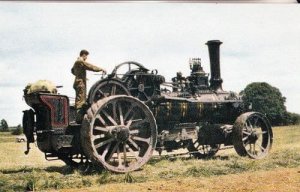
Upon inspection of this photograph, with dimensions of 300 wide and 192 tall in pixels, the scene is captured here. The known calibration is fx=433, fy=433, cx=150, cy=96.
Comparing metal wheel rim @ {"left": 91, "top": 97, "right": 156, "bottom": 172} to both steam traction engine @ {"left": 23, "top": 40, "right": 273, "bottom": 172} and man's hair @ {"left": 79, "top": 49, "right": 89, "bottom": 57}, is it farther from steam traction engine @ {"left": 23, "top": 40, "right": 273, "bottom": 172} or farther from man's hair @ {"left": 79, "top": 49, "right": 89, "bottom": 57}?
man's hair @ {"left": 79, "top": 49, "right": 89, "bottom": 57}

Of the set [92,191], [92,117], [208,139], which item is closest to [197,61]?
[208,139]

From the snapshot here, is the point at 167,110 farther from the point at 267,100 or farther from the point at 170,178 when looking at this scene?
A: the point at 267,100

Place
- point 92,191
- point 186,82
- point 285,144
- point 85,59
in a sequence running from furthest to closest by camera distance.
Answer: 1. point 285,144
2. point 186,82
3. point 85,59
4. point 92,191

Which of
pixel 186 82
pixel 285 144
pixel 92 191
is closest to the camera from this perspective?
pixel 92 191

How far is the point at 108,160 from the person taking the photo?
25.7ft

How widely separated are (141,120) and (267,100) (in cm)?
381

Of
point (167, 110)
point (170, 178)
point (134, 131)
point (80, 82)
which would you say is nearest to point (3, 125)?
point (80, 82)

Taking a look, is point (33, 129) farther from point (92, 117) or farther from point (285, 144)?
point (285, 144)

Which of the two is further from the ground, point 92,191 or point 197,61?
point 197,61

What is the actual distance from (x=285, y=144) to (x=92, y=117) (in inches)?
275

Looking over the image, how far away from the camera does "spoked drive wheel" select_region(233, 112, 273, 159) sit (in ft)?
33.0

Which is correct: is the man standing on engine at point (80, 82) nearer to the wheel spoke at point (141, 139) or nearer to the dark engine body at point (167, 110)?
the dark engine body at point (167, 110)

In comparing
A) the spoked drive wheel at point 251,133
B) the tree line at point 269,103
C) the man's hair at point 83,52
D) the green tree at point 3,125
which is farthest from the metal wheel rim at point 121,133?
the spoked drive wheel at point 251,133

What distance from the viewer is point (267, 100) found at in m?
10.4
